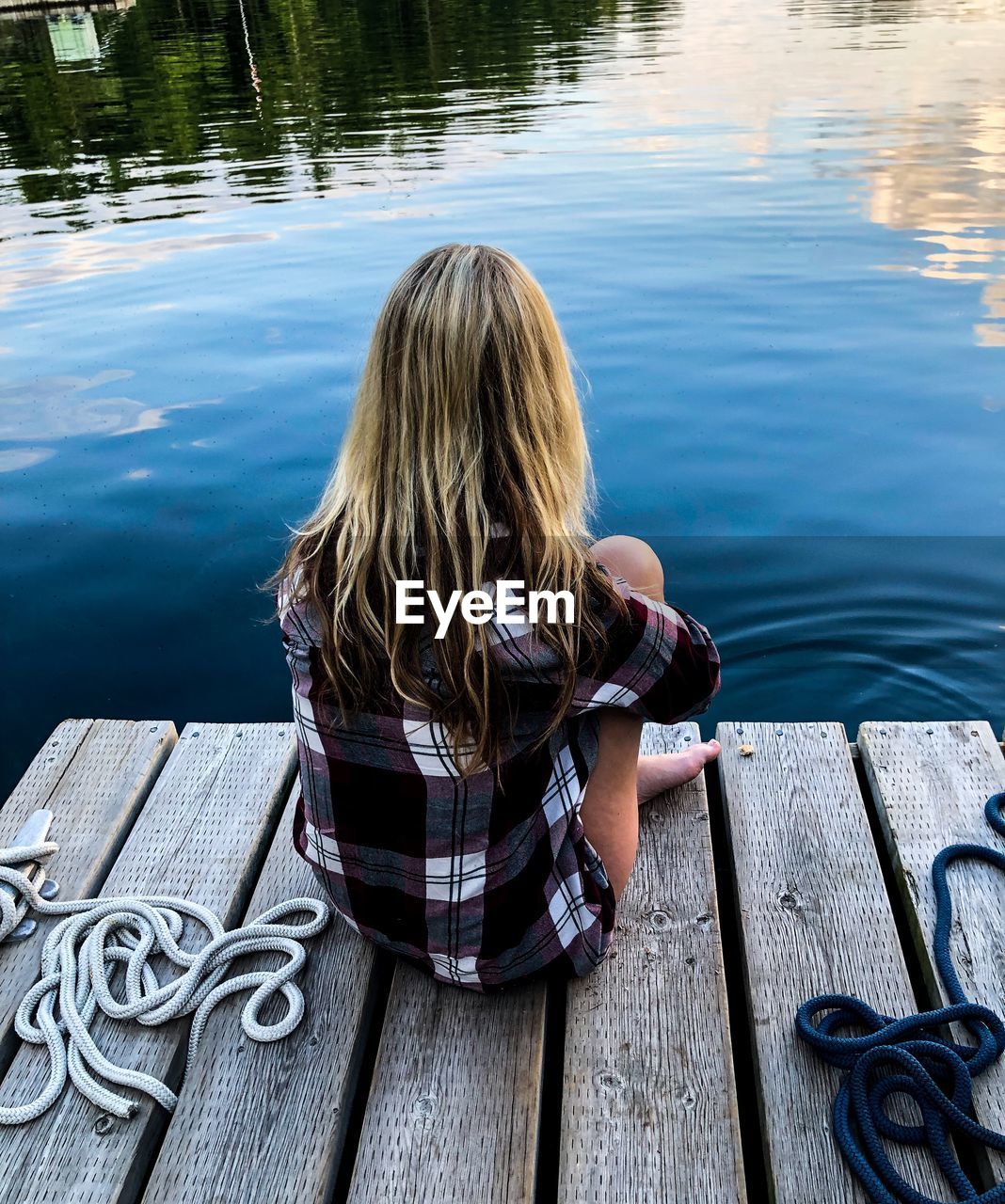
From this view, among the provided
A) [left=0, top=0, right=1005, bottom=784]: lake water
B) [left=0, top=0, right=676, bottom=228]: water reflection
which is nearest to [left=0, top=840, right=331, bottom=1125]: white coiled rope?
[left=0, top=0, right=1005, bottom=784]: lake water

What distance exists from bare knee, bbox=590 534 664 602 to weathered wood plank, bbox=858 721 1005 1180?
0.80 meters

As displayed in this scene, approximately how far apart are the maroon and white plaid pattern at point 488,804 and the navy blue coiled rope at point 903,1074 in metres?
0.42

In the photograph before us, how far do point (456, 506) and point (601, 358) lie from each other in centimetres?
495

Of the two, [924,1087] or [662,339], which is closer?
[924,1087]

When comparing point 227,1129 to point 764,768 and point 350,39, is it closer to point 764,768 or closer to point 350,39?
point 764,768

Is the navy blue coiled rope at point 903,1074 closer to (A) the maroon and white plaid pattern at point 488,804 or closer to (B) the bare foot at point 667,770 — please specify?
(A) the maroon and white plaid pattern at point 488,804

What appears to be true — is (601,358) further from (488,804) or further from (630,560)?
(488,804)

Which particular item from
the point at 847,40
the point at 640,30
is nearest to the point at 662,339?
the point at 847,40

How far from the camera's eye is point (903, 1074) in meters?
1.68

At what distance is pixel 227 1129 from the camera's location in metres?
1.70

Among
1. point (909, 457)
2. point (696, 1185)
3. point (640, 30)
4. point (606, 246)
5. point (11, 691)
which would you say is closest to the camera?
point (696, 1185)

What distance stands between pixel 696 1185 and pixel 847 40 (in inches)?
859

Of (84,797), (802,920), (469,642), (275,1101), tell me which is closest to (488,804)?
(469,642)

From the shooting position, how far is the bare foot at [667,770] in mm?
2299
